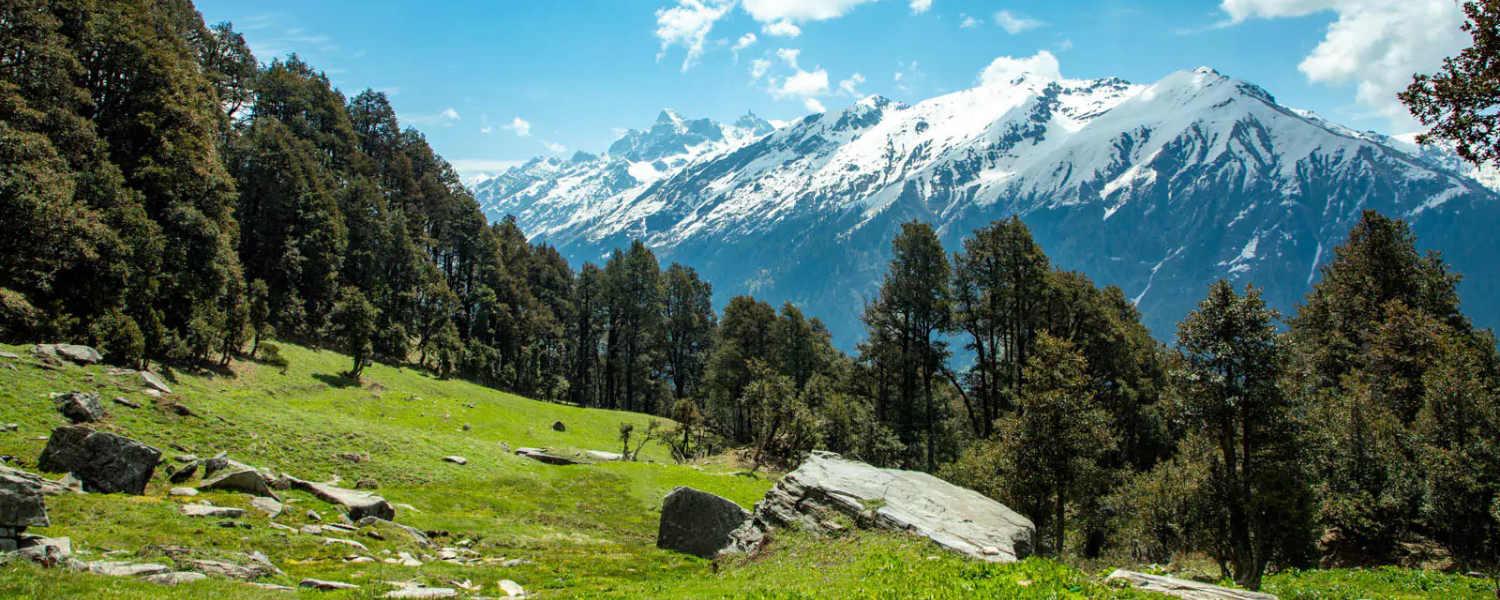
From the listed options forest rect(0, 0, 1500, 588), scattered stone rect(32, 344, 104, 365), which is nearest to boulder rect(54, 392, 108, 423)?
scattered stone rect(32, 344, 104, 365)

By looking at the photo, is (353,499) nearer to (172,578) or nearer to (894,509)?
(172,578)

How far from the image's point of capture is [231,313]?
4572cm

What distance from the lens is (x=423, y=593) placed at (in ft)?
50.3

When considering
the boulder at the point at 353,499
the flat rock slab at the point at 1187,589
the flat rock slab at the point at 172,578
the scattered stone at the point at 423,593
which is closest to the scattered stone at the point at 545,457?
the boulder at the point at 353,499

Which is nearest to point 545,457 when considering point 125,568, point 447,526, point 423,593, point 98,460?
point 447,526

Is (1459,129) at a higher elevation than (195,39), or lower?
lower

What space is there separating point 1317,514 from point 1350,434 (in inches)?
378

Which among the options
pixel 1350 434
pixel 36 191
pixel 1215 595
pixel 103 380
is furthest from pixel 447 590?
pixel 1350 434

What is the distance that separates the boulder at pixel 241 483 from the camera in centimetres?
2192

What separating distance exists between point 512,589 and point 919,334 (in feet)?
131

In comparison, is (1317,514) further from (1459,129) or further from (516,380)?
(516,380)

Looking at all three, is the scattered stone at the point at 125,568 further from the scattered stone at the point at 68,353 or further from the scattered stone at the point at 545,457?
the scattered stone at the point at 545,457

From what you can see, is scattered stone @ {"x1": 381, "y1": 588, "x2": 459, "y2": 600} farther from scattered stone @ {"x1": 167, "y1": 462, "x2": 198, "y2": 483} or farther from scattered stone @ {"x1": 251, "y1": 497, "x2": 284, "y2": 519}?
scattered stone @ {"x1": 167, "y1": 462, "x2": 198, "y2": 483}

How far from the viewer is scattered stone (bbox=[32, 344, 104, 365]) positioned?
91.6ft
